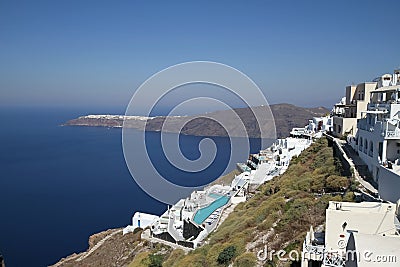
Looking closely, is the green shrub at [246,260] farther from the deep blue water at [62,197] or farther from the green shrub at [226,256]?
the deep blue water at [62,197]

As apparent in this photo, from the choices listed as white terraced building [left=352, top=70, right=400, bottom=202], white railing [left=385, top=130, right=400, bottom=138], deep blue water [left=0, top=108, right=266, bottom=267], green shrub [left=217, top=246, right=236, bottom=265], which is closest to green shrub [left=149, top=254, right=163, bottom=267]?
green shrub [left=217, top=246, right=236, bottom=265]

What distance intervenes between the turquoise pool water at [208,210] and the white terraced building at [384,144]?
15.8ft

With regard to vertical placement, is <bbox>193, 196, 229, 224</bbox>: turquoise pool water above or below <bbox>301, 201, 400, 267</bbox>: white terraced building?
below

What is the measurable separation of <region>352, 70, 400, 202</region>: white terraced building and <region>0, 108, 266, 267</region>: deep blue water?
457 inches

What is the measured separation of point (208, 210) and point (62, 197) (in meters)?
22.6

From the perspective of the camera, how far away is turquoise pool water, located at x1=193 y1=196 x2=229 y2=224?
424 inches

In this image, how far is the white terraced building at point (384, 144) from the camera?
593 cm

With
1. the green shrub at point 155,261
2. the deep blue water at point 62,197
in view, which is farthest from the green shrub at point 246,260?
the deep blue water at point 62,197

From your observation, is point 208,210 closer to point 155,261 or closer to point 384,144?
point 155,261

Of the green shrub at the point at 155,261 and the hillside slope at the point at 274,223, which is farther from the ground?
the hillside slope at the point at 274,223

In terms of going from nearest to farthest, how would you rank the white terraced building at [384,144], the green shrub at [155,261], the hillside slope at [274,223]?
the white terraced building at [384,144] → the hillside slope at [274,223] → the green shrub at [155,261]

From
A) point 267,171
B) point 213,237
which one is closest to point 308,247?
point 213,237

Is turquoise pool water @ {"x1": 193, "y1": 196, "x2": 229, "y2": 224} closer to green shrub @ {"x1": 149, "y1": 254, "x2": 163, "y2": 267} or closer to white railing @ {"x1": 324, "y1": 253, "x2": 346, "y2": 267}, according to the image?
green shrub @ {"x1": 149, "y1": 254, "x2": 163, "y2": 267}

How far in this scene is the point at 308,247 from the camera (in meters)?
4.55
